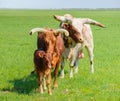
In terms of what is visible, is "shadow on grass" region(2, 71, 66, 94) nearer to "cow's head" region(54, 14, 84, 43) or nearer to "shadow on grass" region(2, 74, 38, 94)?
"shadow on grass" region(2, 74, 38, 94)

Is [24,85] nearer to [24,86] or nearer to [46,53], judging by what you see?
[24,86]

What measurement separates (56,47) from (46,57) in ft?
2.49

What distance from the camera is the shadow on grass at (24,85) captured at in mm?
11102

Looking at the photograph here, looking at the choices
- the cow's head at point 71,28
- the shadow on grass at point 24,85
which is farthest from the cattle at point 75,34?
the shadow on grass at point 24,85

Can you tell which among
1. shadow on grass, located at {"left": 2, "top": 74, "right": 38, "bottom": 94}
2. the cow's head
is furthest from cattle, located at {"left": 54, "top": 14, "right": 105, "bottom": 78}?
shadow on grass, located at {"left": 2, "top": 74, "right": 38, "bottom": 94}

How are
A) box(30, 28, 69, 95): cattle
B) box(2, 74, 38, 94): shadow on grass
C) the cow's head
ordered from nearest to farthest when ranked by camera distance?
1. box(30, 28, 69, 95): cattle
2. box(2, 74, 38, 94): shadow on grass
3. the cow's head

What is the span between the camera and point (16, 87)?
1151 centimetres

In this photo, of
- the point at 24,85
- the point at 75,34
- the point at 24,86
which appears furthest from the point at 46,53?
the point at 75,34

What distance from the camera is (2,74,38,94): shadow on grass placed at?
11.1 meters

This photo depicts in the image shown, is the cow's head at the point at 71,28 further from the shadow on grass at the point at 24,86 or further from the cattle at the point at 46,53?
the shadow on grass at the point at 24,86

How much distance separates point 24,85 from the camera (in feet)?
38.4

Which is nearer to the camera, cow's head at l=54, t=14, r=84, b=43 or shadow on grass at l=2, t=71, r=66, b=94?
shadow on grass at l=2, t=71, r=66, b=94

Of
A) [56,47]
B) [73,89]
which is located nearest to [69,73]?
[73,89]

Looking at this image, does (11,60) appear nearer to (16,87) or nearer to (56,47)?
(16,87)
